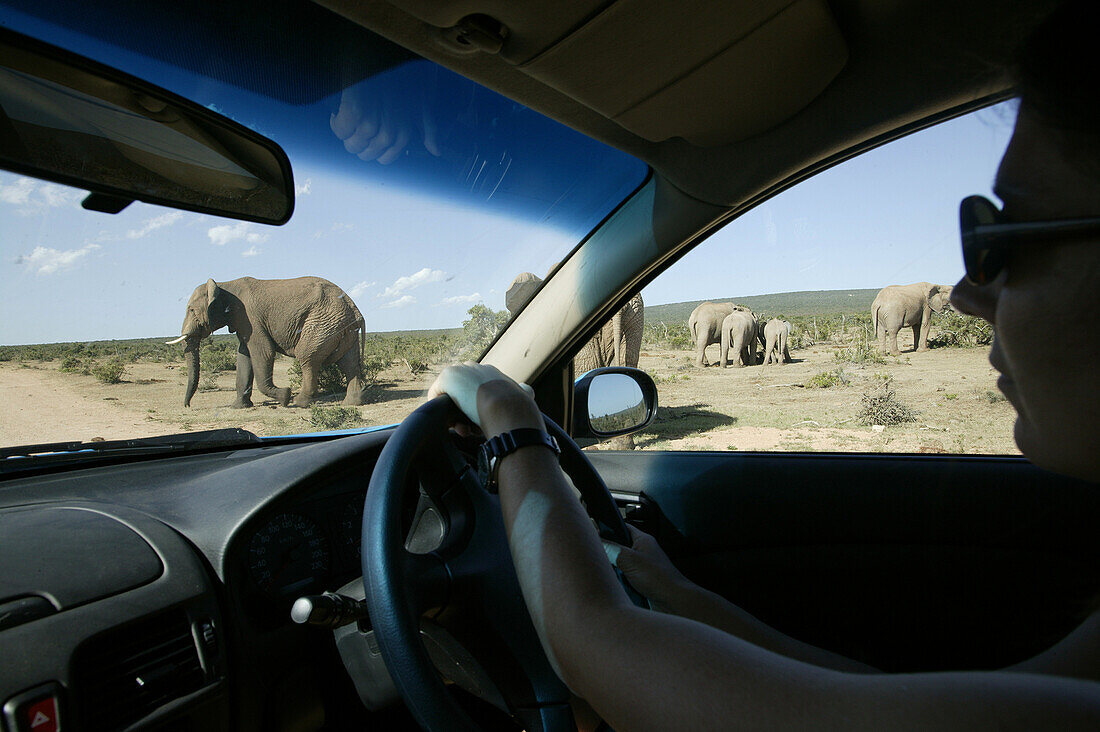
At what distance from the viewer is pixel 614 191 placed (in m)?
2.48

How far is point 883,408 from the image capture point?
275 cm

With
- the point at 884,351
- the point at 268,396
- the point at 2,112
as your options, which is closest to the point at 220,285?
the point at 268,396

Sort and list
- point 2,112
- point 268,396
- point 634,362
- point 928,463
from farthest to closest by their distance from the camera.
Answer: point 634,362 → point 928,463 → point 268,396 → point 2,112

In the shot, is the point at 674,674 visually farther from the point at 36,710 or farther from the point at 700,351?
the point at 700,351

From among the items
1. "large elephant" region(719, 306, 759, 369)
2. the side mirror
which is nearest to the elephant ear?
the side mirror

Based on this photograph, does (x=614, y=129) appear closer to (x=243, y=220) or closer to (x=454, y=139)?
(x=454, y=139)

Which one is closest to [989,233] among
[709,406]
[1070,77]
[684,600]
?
[1070,77]

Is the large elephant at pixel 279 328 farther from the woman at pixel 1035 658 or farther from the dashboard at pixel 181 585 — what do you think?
the woman at pixel 1035 658

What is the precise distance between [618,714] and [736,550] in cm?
173

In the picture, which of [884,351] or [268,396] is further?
[884,351]

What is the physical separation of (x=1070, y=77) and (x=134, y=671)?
2.02 meters

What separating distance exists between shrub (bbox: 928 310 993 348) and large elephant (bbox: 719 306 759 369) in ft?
2.72

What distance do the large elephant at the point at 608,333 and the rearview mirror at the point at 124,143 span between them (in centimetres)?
94

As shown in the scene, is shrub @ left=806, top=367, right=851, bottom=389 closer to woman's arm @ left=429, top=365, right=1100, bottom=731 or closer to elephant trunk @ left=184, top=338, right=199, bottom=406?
woman's arm @ left=429, top=365, right=1100, bottom=731
